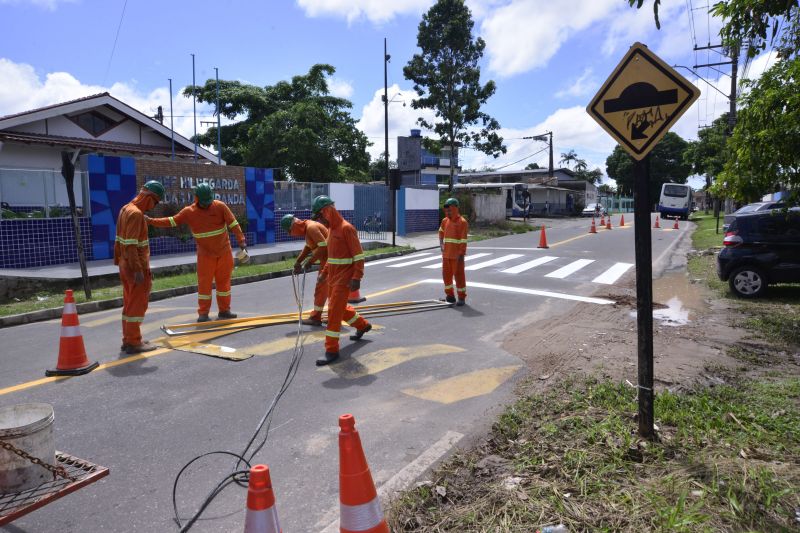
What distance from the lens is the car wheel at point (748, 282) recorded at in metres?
9.16

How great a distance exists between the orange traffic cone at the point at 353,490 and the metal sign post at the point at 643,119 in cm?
199

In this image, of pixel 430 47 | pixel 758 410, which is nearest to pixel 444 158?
pixel 430 47

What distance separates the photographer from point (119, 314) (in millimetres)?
9016

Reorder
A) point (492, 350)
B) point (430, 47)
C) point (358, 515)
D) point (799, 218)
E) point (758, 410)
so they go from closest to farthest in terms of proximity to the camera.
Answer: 1. point (358, 515)
2. point (758, 410)
3. point (492, 350)
4. point (799, 218)
5. point (430, 47)

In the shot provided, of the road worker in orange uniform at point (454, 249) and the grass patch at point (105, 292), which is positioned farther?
the grass patch at point (105, 292)

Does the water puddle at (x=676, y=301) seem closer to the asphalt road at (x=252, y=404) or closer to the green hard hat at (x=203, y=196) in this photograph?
the asphalt road at (x=252, y=404)

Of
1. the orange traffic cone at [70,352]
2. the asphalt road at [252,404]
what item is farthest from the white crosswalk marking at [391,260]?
the orange traffic cone at [70,352]

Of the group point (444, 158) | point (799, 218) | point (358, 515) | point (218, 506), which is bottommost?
point (218, 506)

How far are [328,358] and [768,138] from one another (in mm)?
5656

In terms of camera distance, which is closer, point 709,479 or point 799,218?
point 709,479

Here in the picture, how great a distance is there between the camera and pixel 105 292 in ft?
35.4

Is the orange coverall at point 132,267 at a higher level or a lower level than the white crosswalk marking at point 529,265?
higher

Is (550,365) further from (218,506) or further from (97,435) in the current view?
(97,435)

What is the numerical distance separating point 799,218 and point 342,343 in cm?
769
